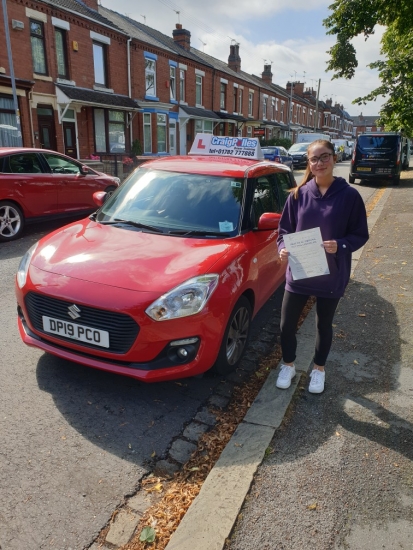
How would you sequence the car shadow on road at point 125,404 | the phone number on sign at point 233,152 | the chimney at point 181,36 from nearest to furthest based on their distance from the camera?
the car shadow on road at point 125,404 → the phone number on sign at point 233,152 → the chimney at point 181,36

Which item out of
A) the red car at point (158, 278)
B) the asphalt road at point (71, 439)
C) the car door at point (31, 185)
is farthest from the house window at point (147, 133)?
the asphalt road at point (71, 439)

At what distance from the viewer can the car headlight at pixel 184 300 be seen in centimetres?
294

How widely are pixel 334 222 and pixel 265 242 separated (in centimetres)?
125

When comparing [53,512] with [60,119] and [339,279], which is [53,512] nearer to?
[339,279]

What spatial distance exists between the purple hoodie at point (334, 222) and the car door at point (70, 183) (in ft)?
22.8

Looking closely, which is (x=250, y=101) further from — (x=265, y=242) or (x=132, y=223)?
(x=132, y=223)

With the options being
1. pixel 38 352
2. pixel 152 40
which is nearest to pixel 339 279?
pixel 38 352

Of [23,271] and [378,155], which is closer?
[23,271]

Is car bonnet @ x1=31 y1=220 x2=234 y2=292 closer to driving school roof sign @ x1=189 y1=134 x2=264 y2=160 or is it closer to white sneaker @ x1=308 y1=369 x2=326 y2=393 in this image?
white sneaker @ x1=308 y1=369 x2=326 y2=393

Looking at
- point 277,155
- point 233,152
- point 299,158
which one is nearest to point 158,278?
point 233,152

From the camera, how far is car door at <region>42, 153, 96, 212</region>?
893 cm

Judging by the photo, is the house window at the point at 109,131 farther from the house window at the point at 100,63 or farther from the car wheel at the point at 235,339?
the car wheel at the point at 235,339

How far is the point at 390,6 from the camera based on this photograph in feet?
25.8

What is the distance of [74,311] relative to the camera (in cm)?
305
